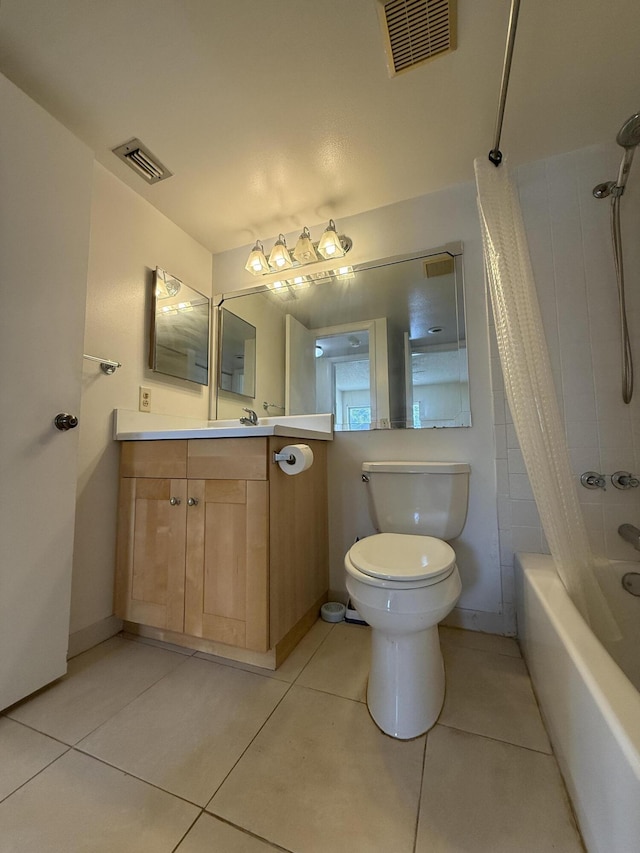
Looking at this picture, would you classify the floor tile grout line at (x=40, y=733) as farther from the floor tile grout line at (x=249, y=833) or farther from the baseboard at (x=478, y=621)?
the baseboard at (x=478, y=621)

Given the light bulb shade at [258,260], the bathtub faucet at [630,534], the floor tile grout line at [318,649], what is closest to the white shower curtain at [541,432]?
the bathtub faucet at [630,534]

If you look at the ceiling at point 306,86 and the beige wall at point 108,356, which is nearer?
the ceiling at point 306,86

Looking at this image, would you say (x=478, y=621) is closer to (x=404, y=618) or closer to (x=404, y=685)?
(x=404, y=685)

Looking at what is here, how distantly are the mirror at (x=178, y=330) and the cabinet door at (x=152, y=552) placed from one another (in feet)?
2.06

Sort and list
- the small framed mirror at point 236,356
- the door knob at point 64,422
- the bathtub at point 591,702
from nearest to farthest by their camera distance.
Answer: the bathtub at point 591,702, the door knob at point 64,422, the small framed mirror at point 236,356

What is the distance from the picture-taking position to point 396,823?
0.68m

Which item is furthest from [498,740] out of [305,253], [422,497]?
[305,253]

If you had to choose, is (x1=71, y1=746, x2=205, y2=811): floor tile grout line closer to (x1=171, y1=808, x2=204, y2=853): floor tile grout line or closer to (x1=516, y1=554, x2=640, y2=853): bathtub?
(x1=171, y1=808, x2=204, y2=853): floor tile grout line

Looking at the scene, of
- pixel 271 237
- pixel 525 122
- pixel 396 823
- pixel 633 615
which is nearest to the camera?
pixel 396 823

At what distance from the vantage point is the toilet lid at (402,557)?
2.93 ft

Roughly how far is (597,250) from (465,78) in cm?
81

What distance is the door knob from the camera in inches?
43.1

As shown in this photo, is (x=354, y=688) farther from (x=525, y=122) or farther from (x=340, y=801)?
(x=525, y=122)

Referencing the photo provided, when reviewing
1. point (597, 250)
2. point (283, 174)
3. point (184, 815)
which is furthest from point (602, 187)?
point (184, 815)
